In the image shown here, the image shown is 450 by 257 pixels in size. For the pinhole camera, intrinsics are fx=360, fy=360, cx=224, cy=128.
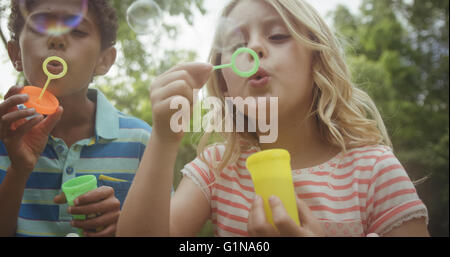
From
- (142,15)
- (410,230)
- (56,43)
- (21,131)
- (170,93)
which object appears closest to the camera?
(170,93)

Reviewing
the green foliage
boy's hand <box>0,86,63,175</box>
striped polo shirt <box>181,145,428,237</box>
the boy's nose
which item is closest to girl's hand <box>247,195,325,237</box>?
striped polo shirt <box>181,145,428,237</box>

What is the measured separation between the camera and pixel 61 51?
1.27 metres

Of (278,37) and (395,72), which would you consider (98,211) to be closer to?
(278,37)

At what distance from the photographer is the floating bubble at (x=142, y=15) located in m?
1.63

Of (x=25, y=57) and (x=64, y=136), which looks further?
(x=64, y=136)

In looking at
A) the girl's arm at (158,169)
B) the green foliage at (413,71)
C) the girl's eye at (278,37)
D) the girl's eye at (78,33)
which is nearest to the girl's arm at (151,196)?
the girl's arm at (158,169)

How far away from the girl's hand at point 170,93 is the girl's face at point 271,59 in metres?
0.22

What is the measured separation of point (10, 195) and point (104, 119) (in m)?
0.44

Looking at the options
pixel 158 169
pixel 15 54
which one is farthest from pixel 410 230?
pixel 15 54

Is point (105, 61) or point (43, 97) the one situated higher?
point (105, 61)

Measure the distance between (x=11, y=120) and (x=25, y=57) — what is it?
0.30 m

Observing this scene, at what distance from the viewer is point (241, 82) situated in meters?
1.19

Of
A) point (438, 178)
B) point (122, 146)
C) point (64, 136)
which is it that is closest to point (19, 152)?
point (64, 136)

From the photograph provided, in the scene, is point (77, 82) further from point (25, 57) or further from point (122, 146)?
point (122, 146)
